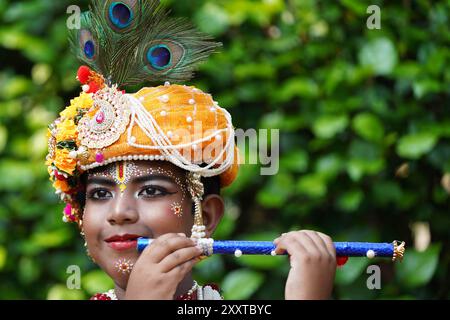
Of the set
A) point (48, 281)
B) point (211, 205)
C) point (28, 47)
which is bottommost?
point (48, 281)

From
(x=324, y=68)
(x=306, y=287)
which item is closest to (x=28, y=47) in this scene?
(x=324, y=68)

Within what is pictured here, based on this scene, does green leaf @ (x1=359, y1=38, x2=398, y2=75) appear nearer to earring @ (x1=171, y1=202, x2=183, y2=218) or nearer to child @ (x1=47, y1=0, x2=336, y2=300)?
child @ (x1=47, y1=0, x2=336, y2=300)

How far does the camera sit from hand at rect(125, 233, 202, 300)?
91.6 inches

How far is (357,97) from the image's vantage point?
13.4ft

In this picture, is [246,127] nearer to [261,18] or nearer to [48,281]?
[261,18]

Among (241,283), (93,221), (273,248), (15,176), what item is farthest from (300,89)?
(273,248)

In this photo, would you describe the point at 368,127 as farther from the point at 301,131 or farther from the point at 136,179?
the point at 136,179

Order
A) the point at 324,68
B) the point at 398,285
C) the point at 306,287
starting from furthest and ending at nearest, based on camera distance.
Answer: the point at 324,68 < the point at 398,285 < the point at 306,287

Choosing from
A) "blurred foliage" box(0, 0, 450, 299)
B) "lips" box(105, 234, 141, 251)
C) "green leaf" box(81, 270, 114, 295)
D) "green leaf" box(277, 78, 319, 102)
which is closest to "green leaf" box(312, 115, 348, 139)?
"blurred foliage" box(0, 0, 450, 299)

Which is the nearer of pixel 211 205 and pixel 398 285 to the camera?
pixel 211 205

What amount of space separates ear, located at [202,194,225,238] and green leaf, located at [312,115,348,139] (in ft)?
4.15

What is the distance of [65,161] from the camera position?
2.67 m
